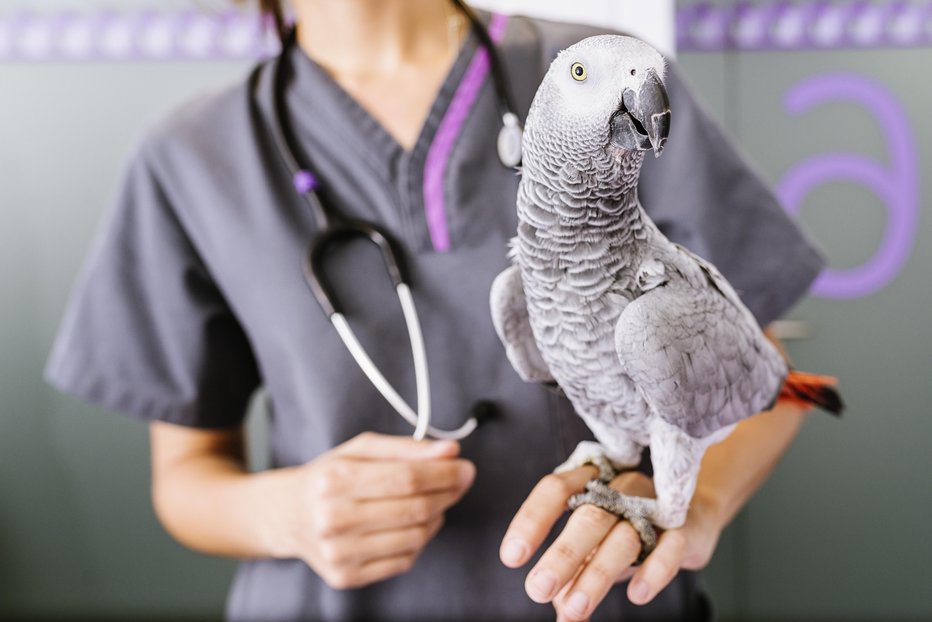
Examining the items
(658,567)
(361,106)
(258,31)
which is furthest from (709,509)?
(258,31)

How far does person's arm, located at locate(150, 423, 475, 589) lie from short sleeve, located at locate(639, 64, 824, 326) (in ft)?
0.50

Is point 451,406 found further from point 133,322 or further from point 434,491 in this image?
point 133,322

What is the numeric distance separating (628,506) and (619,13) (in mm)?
306

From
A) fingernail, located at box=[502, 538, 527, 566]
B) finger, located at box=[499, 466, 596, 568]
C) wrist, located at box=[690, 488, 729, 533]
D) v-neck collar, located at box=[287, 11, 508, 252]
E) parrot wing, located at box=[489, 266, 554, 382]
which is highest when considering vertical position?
v-neck collar, located at box=[287, 11, 508, 252]

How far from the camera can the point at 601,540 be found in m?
0.21

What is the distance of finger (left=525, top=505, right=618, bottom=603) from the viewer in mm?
204

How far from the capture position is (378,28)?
32cm

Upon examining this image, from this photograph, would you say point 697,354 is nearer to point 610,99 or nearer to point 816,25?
point 610,99

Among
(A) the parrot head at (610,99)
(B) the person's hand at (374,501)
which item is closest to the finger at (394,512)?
(B) the person's hand at (374,501)

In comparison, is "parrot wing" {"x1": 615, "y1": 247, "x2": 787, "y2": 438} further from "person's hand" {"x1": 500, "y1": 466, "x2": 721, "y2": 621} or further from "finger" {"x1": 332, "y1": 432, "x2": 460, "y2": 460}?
"finger" {"x1": 332, "y1": 432, "x2": 460, "y2": 460}

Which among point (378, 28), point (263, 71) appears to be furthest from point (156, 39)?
point (378, 28)

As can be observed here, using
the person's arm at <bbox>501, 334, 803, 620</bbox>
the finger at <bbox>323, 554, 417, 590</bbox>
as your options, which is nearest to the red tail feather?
the person's arm at <bbox>501, 334, 803, 620</bbox>

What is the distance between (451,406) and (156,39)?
51cm

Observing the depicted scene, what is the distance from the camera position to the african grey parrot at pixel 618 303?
0.54 ft
